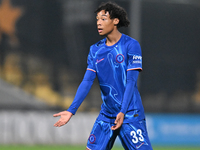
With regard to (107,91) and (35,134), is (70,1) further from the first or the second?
(107,91)

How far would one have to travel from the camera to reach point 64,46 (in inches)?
517

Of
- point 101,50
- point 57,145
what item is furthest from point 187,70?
point 101,50

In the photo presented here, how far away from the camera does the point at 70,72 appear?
42.7 ft

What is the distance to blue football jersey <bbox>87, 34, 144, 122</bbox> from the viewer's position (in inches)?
174

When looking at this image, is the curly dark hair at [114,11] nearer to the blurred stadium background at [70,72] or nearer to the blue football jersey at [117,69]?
the blue football jersey at [117,69]

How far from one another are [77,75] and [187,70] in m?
3.82

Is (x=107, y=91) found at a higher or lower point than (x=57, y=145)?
higher

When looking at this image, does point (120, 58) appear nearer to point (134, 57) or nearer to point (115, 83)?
point (134, 57)

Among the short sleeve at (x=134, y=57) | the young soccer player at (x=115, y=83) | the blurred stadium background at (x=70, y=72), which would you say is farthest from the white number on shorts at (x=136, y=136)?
the blurred stadium background at (x=70, y=72)

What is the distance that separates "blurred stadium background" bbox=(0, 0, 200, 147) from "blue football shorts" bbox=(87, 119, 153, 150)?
755 centimetres

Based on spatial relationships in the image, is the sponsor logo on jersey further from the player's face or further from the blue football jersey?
the player's face

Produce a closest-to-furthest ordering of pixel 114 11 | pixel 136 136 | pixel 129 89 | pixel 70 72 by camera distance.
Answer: pixel 129 89 → pixel 136 136 → pixel 114 11 → pixel 70 72

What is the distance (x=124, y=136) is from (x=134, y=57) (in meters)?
0.84

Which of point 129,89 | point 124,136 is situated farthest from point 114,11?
point 124,136
